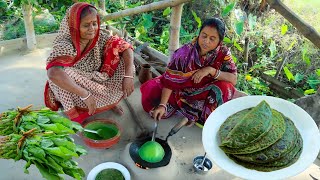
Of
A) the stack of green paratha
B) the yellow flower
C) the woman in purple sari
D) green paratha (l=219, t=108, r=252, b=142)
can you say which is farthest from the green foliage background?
the stack of green paratha

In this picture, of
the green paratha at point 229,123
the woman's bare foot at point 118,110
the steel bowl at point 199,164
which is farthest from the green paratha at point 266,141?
the woman's bare foot at point 118,110

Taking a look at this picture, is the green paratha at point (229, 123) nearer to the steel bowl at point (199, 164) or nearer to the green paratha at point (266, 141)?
the green paratha at point (266, 141)

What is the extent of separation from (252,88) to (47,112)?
3.18m

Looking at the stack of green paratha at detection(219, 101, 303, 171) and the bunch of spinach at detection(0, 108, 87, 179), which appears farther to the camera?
the stack of green paratha at detection(219, 101, 303, 171)

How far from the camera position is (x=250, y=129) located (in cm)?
182

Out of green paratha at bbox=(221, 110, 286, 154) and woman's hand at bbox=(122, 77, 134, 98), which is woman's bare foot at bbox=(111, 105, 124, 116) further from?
green paratha at bbox=(221, 110, 286, 154)

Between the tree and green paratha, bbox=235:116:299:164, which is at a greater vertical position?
the tree

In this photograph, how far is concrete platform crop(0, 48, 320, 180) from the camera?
2.36 metres

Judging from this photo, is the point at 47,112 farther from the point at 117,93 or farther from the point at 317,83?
the point at 317,83

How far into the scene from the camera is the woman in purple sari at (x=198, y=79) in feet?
8.35

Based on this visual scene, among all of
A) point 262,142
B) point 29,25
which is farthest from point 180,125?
point 29,25

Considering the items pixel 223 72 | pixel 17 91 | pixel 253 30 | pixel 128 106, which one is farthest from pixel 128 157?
pixel 253 30

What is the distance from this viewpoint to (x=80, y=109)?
2699mm

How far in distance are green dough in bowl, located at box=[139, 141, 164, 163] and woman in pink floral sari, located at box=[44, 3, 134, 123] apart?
57 centimetres
